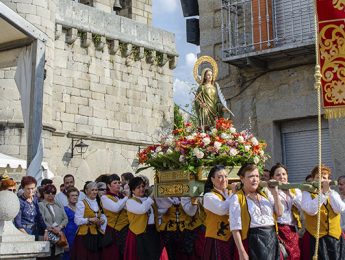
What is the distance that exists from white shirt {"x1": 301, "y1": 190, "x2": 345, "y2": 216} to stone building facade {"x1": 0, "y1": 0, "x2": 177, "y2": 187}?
9.13 metres

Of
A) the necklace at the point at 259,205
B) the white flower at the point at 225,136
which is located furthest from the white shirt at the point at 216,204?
the white flower at the point at 225,136

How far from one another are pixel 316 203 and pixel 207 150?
144 cm


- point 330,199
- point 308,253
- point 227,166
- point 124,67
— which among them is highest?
point 124,67

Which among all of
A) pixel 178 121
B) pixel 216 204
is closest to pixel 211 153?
pixel 216 204

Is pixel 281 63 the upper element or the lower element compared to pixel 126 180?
upper

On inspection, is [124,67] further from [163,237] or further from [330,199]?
[330,199]

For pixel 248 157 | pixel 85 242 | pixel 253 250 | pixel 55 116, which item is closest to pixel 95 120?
pixel 55 116

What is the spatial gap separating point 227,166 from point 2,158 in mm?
5512

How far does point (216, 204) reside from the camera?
18.5ft

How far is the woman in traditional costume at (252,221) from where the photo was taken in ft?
16.8

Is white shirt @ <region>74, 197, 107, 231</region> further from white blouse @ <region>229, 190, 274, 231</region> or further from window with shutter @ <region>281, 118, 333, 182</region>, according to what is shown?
window with shutter @ <region>281, 118, 333, 182</region>

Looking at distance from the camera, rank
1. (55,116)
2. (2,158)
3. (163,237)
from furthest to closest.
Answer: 1. (55,116)
2. (2,158)
3. (163,237)

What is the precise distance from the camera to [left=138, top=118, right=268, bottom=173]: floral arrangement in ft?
21.3

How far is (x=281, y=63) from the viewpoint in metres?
9.43
